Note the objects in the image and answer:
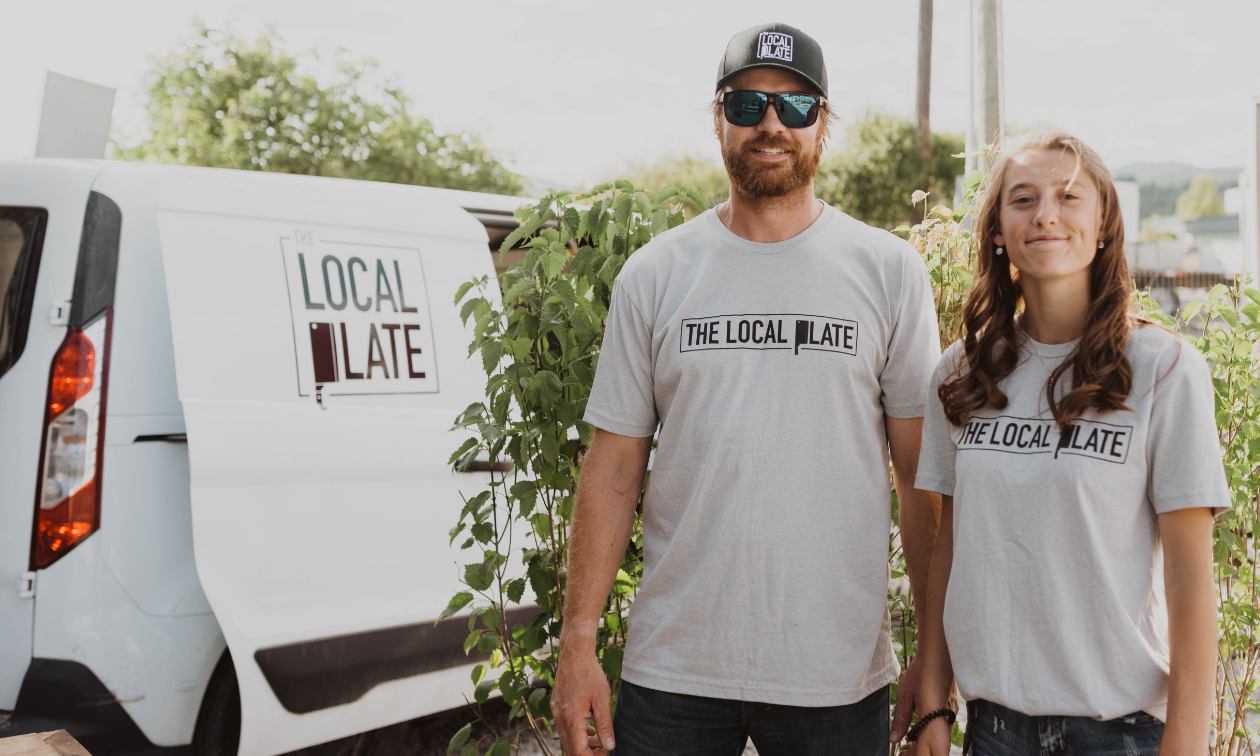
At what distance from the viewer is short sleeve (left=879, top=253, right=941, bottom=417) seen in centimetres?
174

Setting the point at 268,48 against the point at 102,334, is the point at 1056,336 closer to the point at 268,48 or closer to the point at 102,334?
the point at 102,334

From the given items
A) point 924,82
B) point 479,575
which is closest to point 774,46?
point 479,575

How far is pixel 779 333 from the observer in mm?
1723

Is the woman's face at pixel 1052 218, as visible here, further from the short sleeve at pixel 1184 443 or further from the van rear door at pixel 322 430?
the van rear door at pixel 322 430

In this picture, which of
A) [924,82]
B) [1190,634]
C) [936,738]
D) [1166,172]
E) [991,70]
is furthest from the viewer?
[1166,172]

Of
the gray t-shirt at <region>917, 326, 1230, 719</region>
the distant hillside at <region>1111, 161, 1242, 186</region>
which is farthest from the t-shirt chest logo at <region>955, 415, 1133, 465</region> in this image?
the distant hillside at <region>1111, 161, 1242, 186</region>

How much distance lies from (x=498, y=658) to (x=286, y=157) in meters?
18.5

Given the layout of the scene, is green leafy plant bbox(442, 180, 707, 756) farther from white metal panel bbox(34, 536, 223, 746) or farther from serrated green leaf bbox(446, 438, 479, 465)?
white metal panel bbox(34, 536, 223, 746)

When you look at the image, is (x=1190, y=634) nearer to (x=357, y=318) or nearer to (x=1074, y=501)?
(x=1074, y=501)

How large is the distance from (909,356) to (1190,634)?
0.62 m

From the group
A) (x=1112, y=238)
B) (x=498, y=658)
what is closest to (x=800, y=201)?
(x=1112, y=238)

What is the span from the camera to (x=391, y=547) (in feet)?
9.50

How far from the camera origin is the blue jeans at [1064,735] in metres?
1.41

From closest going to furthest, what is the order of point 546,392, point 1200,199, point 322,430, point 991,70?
point 546,392
point 322,430
point 991,70
point 1200,199
